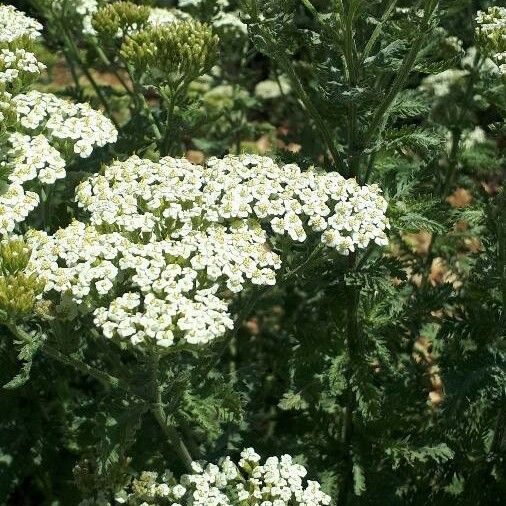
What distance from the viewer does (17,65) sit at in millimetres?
3959

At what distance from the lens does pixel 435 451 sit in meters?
4.05

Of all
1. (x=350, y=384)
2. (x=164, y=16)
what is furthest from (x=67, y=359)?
(x=164, y=16)

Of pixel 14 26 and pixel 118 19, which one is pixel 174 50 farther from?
pixel 14 26

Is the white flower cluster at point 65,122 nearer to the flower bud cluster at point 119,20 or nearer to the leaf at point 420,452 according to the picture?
the flower bud cluster at point 119,20

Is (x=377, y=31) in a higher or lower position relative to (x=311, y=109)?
higher

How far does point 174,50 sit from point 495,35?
1.54 metres

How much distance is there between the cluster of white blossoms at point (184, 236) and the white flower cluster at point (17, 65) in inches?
25.0

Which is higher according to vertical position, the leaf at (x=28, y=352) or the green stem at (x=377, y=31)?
the green stem at (x=377, y=31)

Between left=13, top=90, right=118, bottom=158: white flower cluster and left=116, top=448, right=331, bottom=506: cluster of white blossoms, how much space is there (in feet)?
5.00

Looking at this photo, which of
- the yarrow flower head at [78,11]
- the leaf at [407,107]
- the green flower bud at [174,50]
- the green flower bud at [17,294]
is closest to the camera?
the green flower bud at [17,294]

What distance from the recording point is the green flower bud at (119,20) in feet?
15.1

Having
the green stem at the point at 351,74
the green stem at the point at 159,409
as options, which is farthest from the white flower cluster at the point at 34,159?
the green stem at the point at 351,74

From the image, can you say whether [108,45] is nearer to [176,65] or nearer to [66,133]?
[176,65]

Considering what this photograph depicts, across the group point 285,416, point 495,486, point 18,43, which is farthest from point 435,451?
point 18,43
